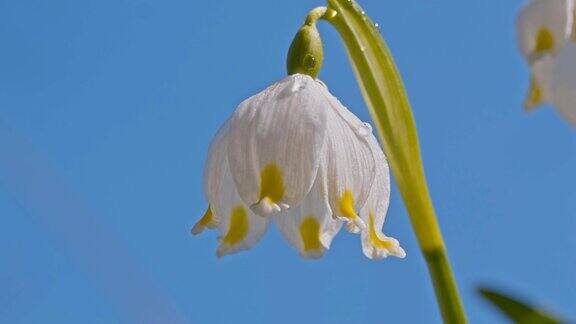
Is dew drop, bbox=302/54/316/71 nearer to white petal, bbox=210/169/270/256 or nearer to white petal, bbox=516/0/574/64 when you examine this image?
white petal, bbox=210/169/270/256

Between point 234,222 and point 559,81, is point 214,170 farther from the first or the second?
point 559,81

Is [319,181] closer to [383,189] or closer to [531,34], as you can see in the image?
[383,189]

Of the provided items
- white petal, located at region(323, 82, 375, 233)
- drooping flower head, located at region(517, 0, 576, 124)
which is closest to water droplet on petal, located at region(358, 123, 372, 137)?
white petal, located at region(323, 82, 375, 233)

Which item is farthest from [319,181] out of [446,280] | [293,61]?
[446,280]

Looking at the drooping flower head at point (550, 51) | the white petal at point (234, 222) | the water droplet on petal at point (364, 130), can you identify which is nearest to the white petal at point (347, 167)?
the water droplet on petal at point (364, 130)

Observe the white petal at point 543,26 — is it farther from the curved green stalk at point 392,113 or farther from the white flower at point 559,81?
the curved green stalk at point 392,113
